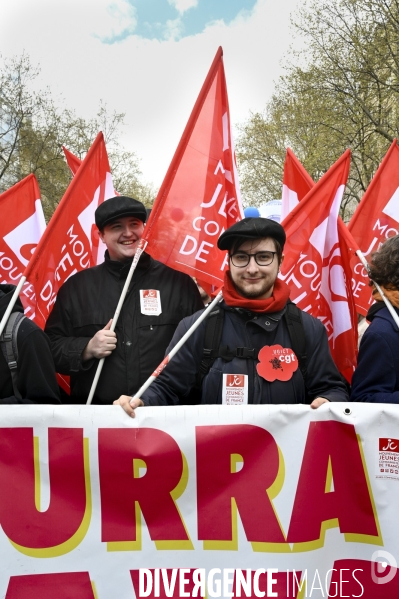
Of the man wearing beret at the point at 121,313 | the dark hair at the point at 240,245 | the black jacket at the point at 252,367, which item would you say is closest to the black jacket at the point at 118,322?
the man wearing beret at the point at 121,313

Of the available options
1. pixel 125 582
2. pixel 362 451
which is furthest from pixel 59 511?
pixel 362 451

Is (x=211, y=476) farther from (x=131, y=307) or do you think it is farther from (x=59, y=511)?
(x=131, y=307)

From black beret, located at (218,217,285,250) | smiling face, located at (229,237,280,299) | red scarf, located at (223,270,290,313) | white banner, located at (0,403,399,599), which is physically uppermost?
black beret, located at (218,217,285,250)

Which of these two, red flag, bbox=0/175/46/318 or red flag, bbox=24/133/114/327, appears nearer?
red flag, bbox=24/133/114/327

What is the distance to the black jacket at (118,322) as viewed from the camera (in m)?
3.45

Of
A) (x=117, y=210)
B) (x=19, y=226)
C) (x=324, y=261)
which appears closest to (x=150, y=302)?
(x=117, y=210)

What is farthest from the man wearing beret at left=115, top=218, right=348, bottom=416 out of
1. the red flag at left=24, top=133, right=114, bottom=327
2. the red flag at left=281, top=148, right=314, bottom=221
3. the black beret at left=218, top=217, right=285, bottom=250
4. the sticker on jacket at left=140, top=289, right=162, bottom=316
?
the red flag at left=281, top=148, right=314, bottom=221

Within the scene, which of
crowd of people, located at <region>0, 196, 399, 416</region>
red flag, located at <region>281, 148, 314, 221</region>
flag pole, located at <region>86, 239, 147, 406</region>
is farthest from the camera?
red flag, located at <region>281, 148, 314, 221</region>

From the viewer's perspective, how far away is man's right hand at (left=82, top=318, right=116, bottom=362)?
3.35 metres

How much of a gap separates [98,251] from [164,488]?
242cm

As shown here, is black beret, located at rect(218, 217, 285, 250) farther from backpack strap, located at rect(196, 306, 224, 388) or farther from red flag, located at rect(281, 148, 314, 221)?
red flag, located at rect(281, 148, 314, 221)

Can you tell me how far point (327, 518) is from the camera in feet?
8.50

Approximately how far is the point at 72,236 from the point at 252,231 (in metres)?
1.59

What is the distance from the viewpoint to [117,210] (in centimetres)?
364
